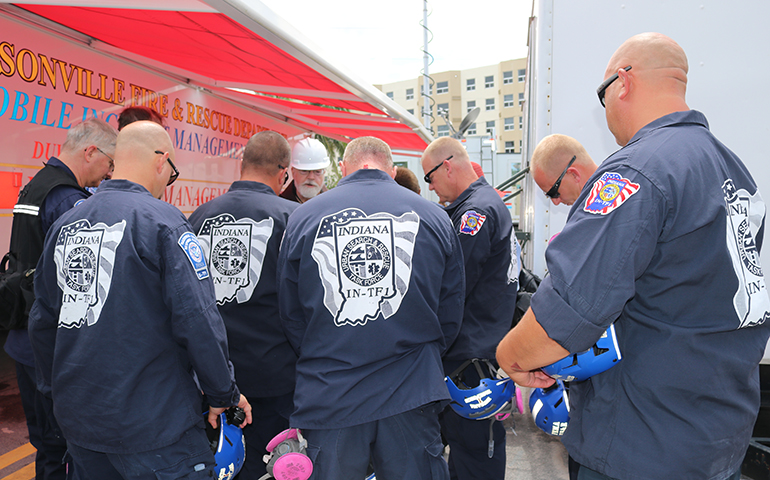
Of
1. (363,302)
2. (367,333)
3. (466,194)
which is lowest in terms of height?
(367,333)

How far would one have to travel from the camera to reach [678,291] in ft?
4.33

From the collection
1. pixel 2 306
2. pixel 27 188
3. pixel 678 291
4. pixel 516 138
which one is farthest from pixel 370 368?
pixel 516 138

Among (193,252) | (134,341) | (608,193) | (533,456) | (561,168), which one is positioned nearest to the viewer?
(608,193)

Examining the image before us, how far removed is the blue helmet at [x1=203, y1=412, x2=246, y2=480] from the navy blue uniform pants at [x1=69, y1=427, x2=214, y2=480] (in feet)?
0.43

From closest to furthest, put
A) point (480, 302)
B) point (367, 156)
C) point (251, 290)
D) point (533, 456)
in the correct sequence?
point (367, 156)
point (251, 290)
point (480, 302)
point (533, 456)

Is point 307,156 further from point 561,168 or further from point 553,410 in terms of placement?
point 553,410

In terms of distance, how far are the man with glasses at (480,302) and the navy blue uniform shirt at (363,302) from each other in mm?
670

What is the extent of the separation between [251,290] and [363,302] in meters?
0.82

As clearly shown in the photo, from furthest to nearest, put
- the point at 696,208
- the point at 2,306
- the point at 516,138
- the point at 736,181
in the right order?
the point at 516,138 → the point at 2,306 → the point at 736,181 → the point at 696,208

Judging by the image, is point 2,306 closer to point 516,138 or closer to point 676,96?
point 676,96

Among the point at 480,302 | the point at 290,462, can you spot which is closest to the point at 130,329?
the point at 290,462

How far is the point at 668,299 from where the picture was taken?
133 centimetres

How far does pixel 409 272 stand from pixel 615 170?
0.93 m

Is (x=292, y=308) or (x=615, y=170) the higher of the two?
(x=615, y=170)
